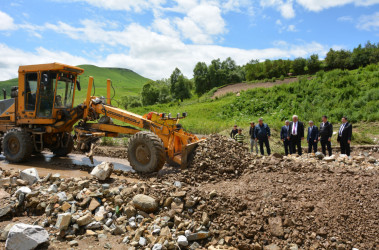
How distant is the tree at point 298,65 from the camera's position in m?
35.7

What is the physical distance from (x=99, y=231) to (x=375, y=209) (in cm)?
458

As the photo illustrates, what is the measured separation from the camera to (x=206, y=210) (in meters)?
4.96

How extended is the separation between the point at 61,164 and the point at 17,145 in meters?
1.63

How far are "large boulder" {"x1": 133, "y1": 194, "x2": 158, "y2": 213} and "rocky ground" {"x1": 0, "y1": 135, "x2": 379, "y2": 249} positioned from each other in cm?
2

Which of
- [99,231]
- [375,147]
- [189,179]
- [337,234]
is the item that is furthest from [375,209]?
[375,147]

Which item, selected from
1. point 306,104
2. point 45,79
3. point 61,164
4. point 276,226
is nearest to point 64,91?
point 45,79

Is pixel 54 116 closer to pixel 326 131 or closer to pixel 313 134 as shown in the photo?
pixel 313 134

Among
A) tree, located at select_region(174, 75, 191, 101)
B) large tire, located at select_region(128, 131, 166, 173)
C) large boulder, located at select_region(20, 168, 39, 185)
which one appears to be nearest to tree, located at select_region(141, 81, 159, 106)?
tree, located at select_region(174, 75, 191, 101)

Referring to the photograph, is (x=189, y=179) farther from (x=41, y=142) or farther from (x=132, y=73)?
(x=132, y=73)

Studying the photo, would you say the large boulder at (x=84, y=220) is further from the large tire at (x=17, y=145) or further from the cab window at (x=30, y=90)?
the cab window at (x=30, y=90)

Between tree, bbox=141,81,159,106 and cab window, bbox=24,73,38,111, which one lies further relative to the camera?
tree, bbox=141,81,159,106

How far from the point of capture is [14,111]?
10.2 m

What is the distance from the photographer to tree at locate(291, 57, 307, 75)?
35.7m

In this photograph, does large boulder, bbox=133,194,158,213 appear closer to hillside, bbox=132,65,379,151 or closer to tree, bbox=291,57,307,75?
hillside, bbox=132,65,379,151
